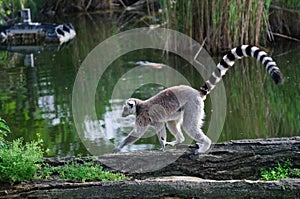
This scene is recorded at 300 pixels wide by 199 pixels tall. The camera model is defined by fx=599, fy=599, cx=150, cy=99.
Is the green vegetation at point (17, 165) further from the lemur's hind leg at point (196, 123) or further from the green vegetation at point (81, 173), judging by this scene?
the lemur's hind leg at point (196, 123)

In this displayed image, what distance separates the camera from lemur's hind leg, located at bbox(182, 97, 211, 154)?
19.2 ft

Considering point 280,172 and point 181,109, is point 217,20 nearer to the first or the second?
point 181,109

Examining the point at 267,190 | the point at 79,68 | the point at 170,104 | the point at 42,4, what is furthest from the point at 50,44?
the point at 267,190

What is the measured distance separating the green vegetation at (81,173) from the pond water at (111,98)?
1932mm

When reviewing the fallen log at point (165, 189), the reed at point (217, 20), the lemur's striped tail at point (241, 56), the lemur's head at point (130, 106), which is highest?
the reed at point (217, 20)

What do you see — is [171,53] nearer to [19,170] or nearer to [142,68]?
[142,68]

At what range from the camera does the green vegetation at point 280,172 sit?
5600mm

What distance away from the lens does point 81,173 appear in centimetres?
559

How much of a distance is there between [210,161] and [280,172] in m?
0.67

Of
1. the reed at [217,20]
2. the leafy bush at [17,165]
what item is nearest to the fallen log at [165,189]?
the leafy bush at [17,165]

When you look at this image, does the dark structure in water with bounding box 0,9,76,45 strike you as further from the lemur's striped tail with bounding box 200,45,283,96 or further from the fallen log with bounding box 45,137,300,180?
the fallen log with bounding box 45,137,300,180

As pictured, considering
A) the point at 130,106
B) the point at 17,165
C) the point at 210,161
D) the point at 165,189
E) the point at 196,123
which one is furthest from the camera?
the point at 130,106

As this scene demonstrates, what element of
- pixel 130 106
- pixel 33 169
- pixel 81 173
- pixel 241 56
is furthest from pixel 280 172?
pixel 33 169

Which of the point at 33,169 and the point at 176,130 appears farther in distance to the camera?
the point at 176,130
